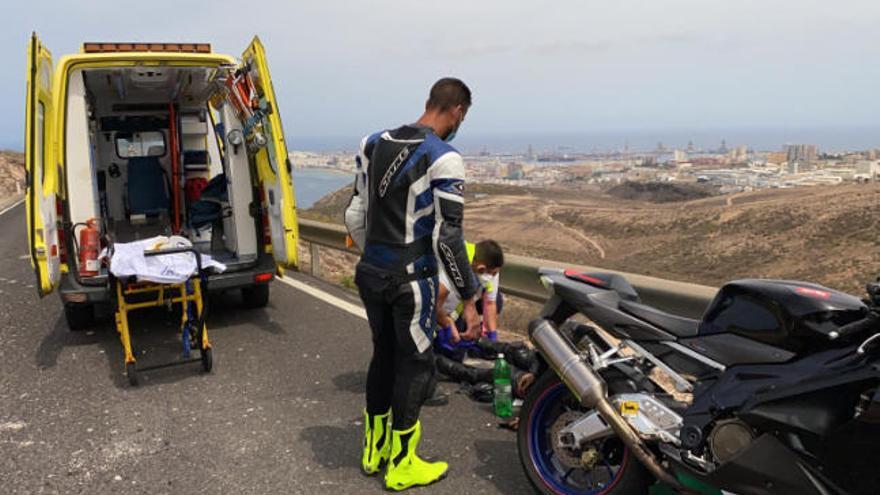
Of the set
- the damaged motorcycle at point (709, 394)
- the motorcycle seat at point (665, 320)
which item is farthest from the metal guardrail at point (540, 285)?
the motorcycle seat at point (665, 320)

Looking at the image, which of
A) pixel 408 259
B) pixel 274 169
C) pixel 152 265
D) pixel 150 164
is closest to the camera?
pixel 408 259

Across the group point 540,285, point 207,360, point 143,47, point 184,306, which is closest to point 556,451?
point 540,285

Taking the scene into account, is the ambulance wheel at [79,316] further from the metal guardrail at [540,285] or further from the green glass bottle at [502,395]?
the green glass bottle at [502,395]

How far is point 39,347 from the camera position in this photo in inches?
249

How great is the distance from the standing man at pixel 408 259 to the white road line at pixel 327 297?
9.75 feet

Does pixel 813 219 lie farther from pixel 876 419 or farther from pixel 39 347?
pixel 39 347

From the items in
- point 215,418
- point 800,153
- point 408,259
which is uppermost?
point 800,153

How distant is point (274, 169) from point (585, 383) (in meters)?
4.40

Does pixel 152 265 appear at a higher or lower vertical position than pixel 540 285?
higher

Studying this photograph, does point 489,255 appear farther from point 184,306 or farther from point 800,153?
point 800,153

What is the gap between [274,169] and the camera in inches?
269

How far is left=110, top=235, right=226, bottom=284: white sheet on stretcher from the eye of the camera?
5.39 m

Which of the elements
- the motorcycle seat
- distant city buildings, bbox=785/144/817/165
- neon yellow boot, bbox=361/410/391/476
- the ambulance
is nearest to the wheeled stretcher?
the ambulance

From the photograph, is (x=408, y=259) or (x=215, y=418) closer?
(x=408, y=259)
